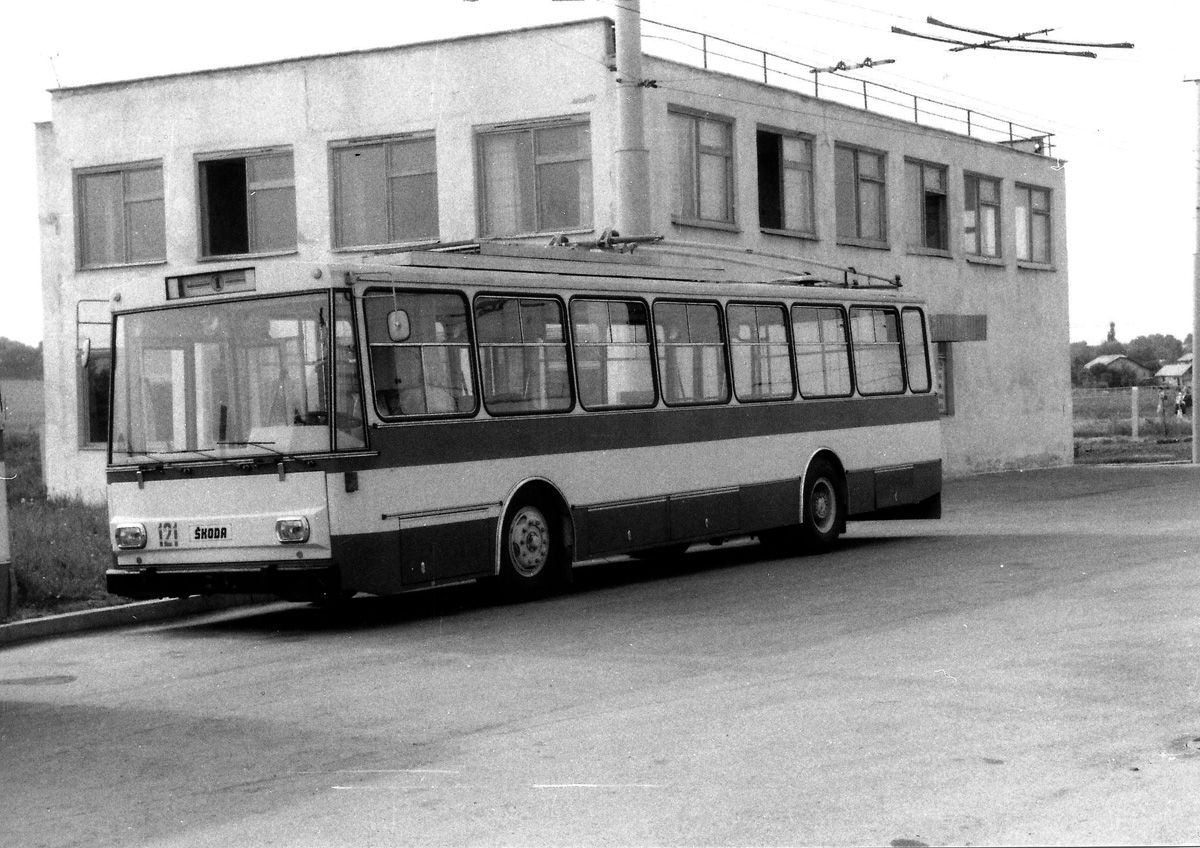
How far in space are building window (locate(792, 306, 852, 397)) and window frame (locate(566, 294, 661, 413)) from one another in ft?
8.94

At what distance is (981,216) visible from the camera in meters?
38.8

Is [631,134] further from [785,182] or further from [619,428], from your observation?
[785,182]

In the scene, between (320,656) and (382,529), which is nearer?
(320,656)

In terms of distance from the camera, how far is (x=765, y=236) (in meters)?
30.8

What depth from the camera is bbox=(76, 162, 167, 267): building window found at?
104ft

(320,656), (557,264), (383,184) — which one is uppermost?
(383,184)

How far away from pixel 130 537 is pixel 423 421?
248 centimetres

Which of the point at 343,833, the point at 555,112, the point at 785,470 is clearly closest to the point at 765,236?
the point at 555,112

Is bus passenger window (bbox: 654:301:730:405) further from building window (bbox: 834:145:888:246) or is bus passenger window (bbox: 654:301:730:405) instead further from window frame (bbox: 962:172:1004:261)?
window frame (bbox: 962:172:1004:261)

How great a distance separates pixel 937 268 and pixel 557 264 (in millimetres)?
22031

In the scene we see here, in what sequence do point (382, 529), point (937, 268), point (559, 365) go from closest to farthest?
point (382, 529), point (559, 365), point (937, 268)

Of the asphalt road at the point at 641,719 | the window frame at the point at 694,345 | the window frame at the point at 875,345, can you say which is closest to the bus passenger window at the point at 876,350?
the window frame at the point at 875,345

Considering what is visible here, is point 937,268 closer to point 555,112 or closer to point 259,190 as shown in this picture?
point 555,112

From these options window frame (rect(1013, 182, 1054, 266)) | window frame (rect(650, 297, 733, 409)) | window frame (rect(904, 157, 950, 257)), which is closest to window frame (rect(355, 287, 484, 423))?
window frame (rect(650, 297, 733, 409))
